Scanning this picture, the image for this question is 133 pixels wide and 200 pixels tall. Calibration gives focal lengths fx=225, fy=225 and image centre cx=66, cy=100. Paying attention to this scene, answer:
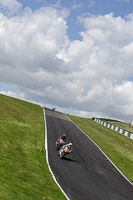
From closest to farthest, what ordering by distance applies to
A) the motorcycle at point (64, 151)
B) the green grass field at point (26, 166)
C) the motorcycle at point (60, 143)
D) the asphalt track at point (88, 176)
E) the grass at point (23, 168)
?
the grass at point (23, 168) → the green grass field at point (26, 166) → the asphalt track at point (88, 176) → the motorcycle at point (64, 151) → the motorcycle at point (60, 143)

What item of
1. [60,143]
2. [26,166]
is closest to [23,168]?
[26,166]

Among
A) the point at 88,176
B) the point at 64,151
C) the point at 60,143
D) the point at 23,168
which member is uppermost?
the point at 60,143

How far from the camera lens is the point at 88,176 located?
18141 mm

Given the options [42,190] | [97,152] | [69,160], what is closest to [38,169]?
[42,190]

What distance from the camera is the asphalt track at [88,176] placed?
14844 millimetres

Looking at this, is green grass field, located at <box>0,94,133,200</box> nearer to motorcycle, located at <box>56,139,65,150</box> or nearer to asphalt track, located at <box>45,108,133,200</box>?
asphalt track, located at <box>45,108,133,200</box>

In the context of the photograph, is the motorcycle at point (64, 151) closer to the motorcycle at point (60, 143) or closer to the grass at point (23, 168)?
the grass at point (23, 168)

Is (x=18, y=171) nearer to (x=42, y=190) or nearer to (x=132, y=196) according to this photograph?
(x=42, y=190)

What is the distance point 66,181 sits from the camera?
15789 millimetres

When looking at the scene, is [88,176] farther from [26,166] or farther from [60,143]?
[60,143]

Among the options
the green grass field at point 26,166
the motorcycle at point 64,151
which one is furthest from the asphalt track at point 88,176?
the green grass field at point 26,166

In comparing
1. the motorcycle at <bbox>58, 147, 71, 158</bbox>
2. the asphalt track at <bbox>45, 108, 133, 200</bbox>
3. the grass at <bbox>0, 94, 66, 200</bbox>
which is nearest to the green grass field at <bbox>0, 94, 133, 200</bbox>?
the grass at <bbox>0, 94, 66, 200</bbox>

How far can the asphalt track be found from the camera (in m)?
14.8

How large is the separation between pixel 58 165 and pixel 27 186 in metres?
6.89
